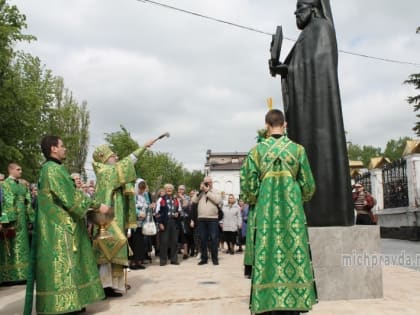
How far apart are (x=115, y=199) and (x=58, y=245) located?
5.25 ft

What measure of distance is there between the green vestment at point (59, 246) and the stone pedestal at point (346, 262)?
2.77 metres

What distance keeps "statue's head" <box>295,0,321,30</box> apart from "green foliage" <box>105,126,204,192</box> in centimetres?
2145

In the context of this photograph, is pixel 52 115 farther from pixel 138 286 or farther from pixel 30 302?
pixel 30 302

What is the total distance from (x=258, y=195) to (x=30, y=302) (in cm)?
265

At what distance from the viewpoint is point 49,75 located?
93.8 feet

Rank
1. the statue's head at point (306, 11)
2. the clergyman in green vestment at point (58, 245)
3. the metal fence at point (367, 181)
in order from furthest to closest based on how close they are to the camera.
A: the metal fence at point (367, 181)
the statue's head at point (306, 11)
the clergyman in green vestment at point (58, 245)

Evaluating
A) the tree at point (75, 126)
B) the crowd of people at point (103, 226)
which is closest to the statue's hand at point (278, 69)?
the crowd of people at point (103, 226)

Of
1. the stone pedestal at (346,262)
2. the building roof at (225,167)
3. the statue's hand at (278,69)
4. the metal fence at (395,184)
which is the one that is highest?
the building roof at (225,167)

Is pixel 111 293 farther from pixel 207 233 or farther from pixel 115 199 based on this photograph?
pixel 207 233

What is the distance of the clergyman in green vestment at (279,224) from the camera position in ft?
13.4

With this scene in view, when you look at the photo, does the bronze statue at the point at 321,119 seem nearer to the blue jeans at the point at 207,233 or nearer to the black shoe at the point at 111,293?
the black shoe at the point at 111,293

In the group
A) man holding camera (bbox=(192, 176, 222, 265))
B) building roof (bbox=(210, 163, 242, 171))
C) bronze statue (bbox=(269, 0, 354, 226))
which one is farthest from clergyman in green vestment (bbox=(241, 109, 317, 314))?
building roof (bbox=(210, 163, 242, 171))

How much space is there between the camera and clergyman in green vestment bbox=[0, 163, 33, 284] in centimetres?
788

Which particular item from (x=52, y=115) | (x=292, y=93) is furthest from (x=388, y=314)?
(x=52, y=115)
